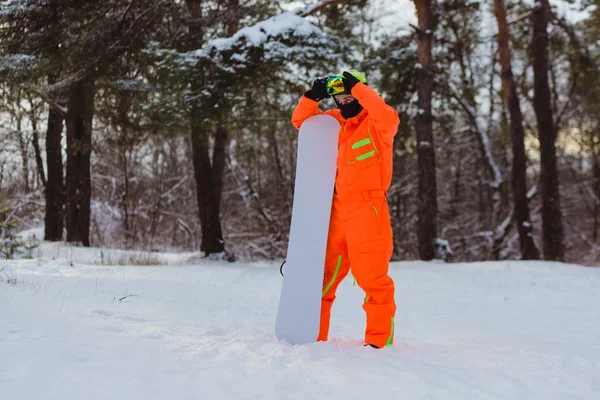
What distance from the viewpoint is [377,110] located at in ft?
9.29

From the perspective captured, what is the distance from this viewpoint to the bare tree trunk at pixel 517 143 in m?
9.99

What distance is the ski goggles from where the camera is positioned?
9.81 ft

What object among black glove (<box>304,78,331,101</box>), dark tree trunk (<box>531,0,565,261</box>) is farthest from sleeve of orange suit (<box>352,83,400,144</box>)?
dark tree trunk (<box>531,0,565,261</box>)

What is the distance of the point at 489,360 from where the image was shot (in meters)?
2.71

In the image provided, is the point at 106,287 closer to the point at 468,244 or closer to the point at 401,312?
the point at 401,312

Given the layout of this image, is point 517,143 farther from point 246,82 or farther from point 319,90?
point 319,90

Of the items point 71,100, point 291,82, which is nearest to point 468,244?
point 291,82

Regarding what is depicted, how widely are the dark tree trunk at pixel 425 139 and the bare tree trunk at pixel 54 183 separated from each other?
8628mm

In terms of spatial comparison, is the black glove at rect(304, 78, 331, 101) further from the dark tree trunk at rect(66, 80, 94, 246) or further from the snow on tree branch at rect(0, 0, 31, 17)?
the dark tree trunk at rect(66, 80, 94, 246)

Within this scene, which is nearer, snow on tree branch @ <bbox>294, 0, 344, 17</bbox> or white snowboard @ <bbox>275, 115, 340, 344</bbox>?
white snowboard @ <bbox>275, 115, 340, 344</bbox>

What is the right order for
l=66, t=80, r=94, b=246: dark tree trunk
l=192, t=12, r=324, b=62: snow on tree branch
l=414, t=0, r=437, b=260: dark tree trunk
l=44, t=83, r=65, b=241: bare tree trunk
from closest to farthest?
l=192, t=12, r=324, b=62: snow on tree branch, l=414, t=0, r=437, b=260: dark tree trunk, l=66, t=80, r=94, b=246: dark tree trunk, l=44, t=83, r=65, b=241: bare tree trunk

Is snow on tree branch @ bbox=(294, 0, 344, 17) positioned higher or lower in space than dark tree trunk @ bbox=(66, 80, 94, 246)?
higher

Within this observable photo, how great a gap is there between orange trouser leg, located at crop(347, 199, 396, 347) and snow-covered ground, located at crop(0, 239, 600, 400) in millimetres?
159

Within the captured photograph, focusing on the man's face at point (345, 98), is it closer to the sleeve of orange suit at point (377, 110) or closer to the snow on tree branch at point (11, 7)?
the sleeve of orange suit at point (377, 110)
